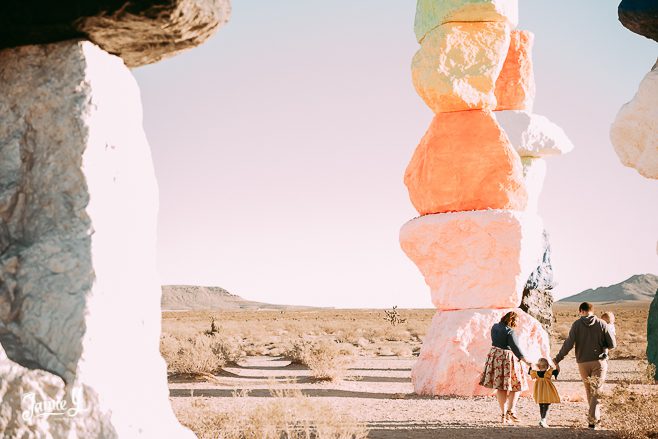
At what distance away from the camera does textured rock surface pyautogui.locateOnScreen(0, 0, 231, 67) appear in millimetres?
3332

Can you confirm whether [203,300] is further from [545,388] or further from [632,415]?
[632,415]

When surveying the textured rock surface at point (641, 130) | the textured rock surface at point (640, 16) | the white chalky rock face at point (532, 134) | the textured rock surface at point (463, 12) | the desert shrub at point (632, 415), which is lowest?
the desert shrub at point (632, 415)

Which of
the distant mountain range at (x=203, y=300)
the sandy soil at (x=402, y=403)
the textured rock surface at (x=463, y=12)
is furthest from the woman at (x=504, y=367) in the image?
the distant mountain range at (x=203, y=300)

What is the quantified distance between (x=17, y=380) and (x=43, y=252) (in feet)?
1.78

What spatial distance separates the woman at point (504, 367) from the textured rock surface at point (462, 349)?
171cm

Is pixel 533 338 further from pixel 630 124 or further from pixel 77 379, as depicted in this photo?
pixel 77 379

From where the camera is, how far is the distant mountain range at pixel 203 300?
139000 mm

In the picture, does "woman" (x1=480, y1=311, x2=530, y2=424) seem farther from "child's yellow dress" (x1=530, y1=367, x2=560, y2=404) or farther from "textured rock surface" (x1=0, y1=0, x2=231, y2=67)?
"textured rock surface" (x1=0, y1=0, x2=231, y2=67)

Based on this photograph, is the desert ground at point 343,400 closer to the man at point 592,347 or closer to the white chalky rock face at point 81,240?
the man at point 592,347

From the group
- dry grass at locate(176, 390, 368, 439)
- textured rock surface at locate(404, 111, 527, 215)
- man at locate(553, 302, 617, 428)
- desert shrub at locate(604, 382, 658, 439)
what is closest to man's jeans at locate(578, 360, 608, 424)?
man at locate(553, 302, 617, 428)

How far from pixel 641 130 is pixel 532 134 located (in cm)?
798

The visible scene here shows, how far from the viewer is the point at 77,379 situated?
10.0 feet

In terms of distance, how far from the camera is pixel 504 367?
840 cm

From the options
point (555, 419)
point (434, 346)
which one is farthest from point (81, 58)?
point (434, 346)
